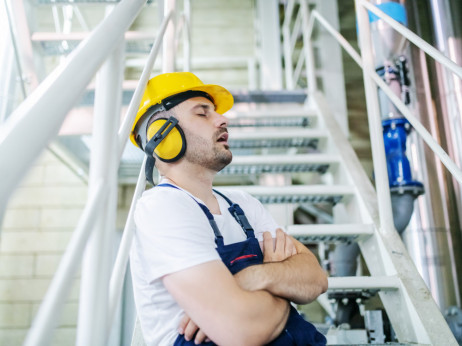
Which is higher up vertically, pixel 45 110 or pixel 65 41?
pixel 65 41

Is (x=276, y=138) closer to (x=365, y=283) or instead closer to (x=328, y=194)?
(x=328, y=194)

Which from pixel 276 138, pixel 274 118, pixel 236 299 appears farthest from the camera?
pixel 274 118

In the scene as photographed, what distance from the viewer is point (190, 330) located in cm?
94

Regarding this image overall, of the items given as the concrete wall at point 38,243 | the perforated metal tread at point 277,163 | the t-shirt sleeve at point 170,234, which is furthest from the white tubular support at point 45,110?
the concrete wall at point 38,243

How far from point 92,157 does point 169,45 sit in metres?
1.66

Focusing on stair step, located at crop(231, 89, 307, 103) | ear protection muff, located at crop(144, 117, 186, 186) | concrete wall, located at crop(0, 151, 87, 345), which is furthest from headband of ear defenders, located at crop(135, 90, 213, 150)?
concrete wall, located at crop(0, 151, 87, 345)

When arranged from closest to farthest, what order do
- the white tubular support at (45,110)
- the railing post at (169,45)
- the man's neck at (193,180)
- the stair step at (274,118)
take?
the white tubular support at (45,110)
the man's neck at (193,180)
the railing post at (169,45)
the stair step at (274,118)

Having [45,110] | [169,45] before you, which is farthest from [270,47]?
[45,110]

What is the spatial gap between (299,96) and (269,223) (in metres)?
1.94

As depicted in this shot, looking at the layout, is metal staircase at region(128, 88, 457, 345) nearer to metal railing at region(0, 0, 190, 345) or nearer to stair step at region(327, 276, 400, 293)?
stair step at region(327, 276, 400, 293)

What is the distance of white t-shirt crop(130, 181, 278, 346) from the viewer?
930 millimetres

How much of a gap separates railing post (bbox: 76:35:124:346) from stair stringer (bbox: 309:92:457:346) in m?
1.18

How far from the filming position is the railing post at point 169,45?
219 centimetres

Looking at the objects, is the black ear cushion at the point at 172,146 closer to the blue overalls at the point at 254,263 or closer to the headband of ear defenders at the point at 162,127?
the headband of ear defenders at the point at 162,127
